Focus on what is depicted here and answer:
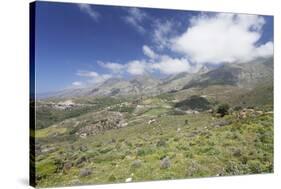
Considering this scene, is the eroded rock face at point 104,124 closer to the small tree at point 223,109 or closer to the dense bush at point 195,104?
the dense bush at point 195,104

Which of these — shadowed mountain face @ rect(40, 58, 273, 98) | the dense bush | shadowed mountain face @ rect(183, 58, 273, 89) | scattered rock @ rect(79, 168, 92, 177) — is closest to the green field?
scattered rock @ rect(79, 168, 92, 177)

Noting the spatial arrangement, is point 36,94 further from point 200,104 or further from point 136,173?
point 200,104

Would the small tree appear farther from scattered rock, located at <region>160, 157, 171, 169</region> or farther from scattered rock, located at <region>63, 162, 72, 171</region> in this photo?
scattered rock, located at <region>63, 162, 72, 171</region>

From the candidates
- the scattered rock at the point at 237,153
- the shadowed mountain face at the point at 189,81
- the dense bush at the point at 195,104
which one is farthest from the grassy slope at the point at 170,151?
the shadowed mountain face at the point at 189,81

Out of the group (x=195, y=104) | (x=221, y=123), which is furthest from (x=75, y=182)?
(x=221, y=123)

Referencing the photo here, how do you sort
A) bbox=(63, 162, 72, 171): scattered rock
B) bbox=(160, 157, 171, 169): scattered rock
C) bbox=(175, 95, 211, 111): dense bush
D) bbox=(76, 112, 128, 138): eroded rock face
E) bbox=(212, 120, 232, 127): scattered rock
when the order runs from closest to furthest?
1. bbox=(63, 162, 72, 171): scattered rock
2. bbox=(76, 112, 128, 138): eroded rock face
3. bbox=(160, 157, 171, 169): scattered rock
4. bbox=(175, 95, 211, 111): dense bush
5. bbox=(212, 120, 232, 127): scattered rock
